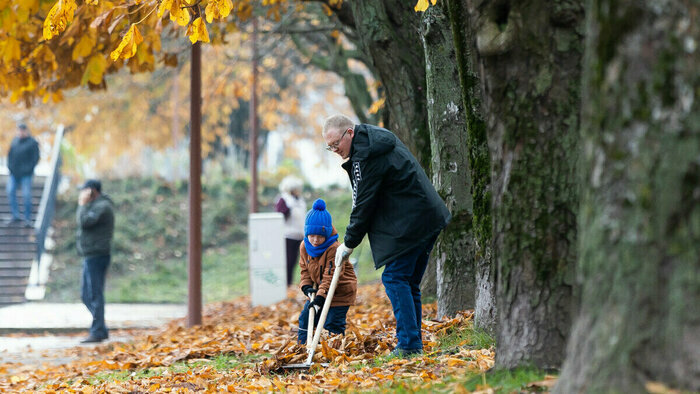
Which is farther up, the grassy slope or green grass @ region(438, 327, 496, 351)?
the grassy slope

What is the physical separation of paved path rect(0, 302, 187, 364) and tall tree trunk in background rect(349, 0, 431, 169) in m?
4.75

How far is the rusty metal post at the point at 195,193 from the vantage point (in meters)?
9.91

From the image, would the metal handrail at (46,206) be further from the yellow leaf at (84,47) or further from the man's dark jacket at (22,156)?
the yellow leaf at (84,47)

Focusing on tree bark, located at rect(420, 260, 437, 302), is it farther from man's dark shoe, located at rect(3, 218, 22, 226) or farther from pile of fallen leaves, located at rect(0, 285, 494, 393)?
man's dark shoe, located at rect(3, 218, 22, 226)

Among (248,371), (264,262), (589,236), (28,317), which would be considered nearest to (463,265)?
(248,371)

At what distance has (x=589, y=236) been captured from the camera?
10.2 ft

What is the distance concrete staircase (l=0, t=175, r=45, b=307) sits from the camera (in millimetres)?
15875

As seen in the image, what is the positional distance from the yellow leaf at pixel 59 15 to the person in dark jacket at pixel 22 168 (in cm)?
1232

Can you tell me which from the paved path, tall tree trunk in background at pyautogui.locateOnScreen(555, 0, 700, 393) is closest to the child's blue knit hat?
tall tree trunk in background at pyautogui.locateOnScreen(555, 0, 700, 393)

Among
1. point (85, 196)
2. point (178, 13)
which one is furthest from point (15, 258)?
point (178, 13)

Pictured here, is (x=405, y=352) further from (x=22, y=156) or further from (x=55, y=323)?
(x=22, y=156)

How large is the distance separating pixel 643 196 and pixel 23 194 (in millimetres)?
17243

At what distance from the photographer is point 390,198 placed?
18.2 ft

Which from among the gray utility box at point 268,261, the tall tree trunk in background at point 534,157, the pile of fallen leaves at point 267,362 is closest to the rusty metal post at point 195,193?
the pile of fallen leaves at point 267,362
